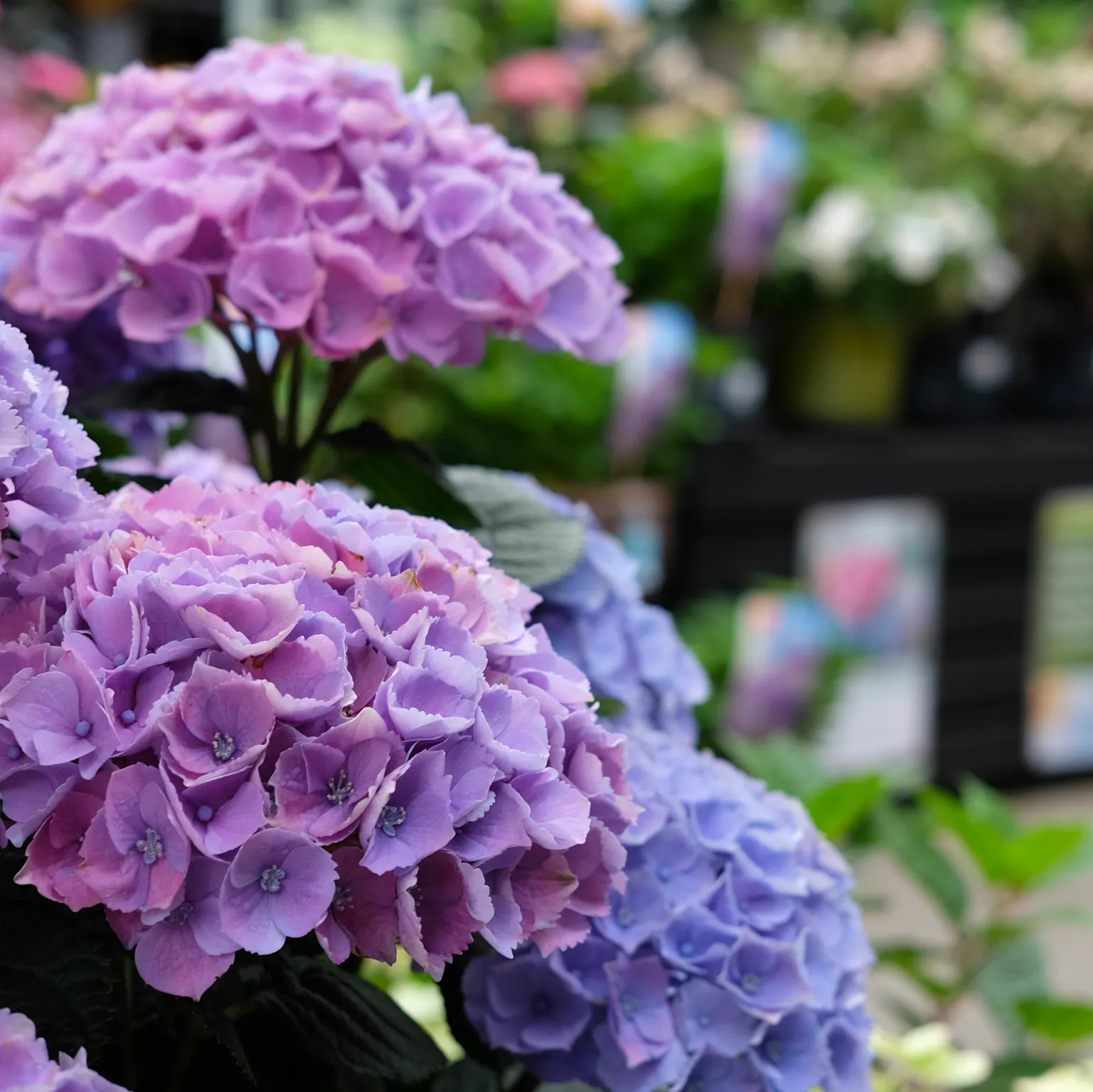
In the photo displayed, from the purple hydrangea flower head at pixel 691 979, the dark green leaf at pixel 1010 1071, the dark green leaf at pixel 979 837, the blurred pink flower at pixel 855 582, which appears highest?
the purple hydrangea flower head at pixel 691 979

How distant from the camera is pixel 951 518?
111 inches

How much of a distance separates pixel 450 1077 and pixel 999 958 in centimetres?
51

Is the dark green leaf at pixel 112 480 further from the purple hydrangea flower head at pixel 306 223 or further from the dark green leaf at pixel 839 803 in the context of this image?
the dark green leaf at pixel 839 803

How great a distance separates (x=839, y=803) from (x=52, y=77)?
1.94 m

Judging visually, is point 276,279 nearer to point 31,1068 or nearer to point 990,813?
point 31,1068

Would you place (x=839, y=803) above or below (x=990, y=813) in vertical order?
above

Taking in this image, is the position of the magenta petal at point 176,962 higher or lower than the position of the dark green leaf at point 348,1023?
higher

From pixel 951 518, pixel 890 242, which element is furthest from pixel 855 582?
pixel 890 242

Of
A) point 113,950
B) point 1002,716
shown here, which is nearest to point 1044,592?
point 1002,716

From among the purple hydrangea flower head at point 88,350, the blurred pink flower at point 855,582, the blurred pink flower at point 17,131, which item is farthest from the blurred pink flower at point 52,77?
the purple hydrangea flower head at point 88,350

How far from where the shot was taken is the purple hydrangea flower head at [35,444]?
383mm

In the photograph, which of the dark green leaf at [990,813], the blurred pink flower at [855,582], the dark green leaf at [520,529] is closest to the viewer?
the dark green leaf at [520,529]

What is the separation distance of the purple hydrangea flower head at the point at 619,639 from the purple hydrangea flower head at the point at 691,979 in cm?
6

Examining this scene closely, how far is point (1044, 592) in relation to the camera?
3.01 meters
